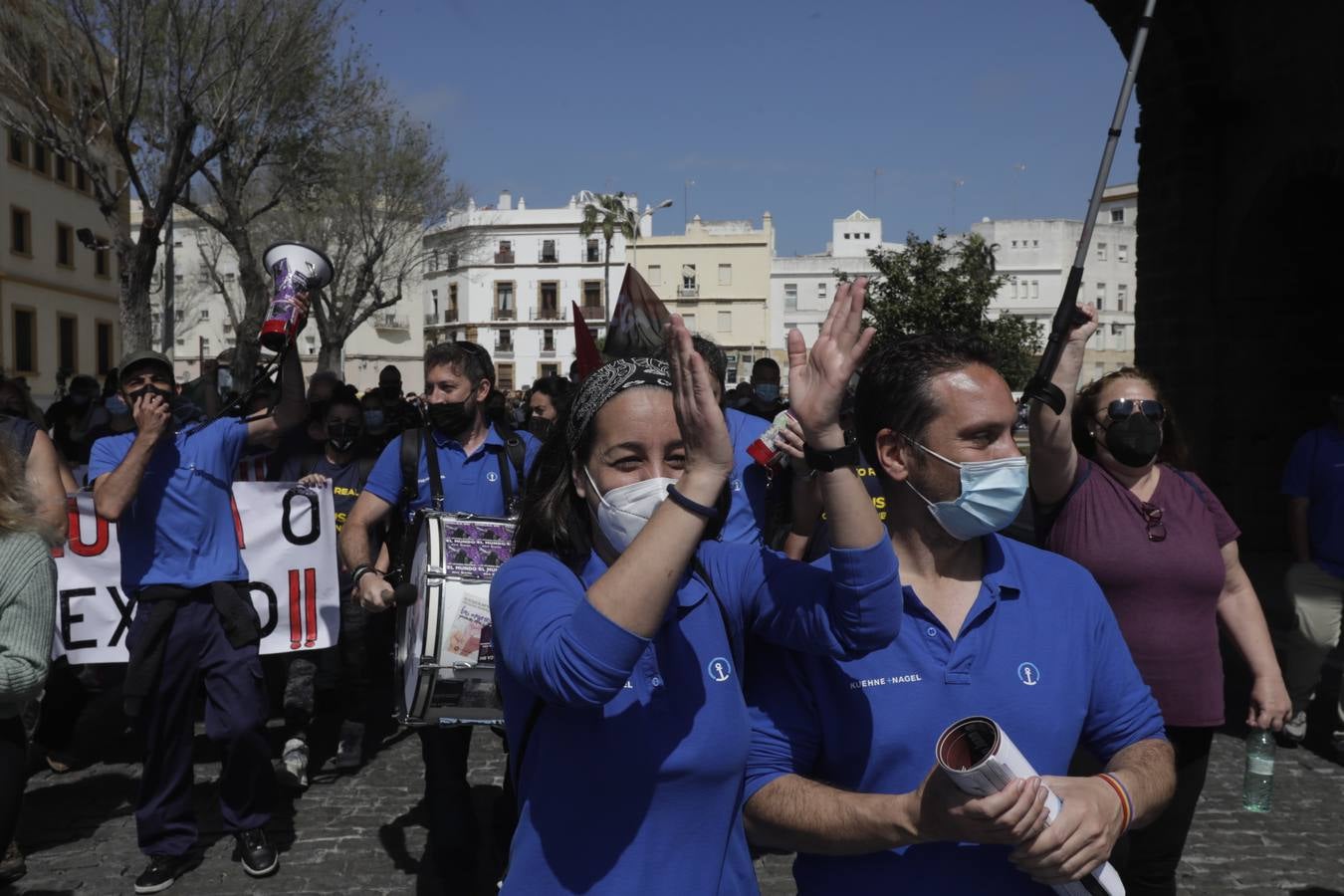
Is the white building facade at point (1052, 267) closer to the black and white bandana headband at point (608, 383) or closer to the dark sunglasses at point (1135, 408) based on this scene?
the dark sunglasses at point (1135, 408)

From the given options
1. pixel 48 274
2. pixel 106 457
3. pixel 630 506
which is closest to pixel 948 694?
pixel 630 506

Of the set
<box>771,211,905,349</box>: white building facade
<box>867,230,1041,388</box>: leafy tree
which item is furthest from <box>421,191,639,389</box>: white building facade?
<box>867,230,1041,388</box>: leafy tree

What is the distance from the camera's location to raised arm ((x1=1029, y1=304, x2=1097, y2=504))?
3.32m

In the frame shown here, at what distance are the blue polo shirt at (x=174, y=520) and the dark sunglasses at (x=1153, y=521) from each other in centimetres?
360

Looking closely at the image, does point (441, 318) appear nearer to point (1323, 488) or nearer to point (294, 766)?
point (294, 766)

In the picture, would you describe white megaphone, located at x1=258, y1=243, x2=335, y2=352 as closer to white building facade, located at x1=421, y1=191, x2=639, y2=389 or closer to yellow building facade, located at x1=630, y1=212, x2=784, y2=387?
yellow building facade, located at x1=630, y1=212, x2=784, y2=387

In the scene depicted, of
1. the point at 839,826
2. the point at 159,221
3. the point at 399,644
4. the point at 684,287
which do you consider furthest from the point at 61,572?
the point at 684,287

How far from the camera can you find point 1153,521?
145 inches

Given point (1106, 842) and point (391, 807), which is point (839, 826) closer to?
point (1106, 842)

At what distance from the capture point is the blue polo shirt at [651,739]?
6.55 ft

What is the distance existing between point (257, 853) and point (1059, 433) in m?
3.62

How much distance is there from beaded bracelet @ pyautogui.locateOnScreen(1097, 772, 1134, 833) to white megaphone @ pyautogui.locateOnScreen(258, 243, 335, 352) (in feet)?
10.7

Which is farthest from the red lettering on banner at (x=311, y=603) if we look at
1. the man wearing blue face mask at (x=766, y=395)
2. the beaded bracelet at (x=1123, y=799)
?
the beaded bracelet at (x=1123, y=799)

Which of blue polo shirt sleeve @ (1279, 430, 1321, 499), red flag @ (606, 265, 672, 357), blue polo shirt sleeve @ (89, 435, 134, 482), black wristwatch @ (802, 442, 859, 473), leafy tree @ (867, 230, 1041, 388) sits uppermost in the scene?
leafy tree @ (867, 230, 1041, 388)
